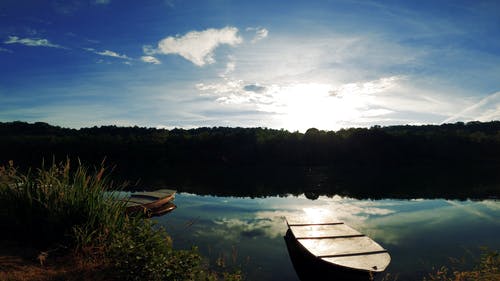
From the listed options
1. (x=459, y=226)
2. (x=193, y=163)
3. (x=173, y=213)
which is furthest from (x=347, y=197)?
(x=193, y=163)

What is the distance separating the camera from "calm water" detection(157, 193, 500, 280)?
977 cm

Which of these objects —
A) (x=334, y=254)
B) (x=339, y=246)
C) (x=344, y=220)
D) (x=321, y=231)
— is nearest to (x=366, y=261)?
(x=334, y=254)

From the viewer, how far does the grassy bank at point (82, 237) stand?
14.2ft

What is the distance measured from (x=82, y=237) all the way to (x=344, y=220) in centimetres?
1314

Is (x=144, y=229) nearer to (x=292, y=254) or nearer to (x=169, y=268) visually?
(x=169, y=268)

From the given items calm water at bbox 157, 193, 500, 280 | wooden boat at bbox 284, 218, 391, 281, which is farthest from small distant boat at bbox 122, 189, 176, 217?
wooden boat at bbox 284, 218, 391, 281

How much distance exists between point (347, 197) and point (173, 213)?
13412 millimetres

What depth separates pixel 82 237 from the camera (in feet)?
16.3

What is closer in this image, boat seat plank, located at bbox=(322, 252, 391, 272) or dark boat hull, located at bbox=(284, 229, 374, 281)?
boat seat plank, located at bbox=(322, 252, 391, 272)

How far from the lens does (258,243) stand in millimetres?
11562

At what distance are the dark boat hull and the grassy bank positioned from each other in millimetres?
3771

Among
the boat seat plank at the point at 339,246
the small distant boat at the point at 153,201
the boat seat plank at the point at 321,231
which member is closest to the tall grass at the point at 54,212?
the boat seat plank at the point at 339,246

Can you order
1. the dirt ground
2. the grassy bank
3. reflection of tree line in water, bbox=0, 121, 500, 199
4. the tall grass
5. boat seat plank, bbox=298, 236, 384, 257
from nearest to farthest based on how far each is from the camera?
1. the dirt ground
2. the grassy bank
3. the tall grass
4. boat seat plank, bbox=298, 236, 384, 257
5. reflection of tree line in water, bbox=0, 121, 500, 199

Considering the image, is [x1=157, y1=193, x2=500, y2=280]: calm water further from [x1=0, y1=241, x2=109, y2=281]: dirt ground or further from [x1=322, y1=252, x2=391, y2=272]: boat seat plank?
[x1=0, y1=241, x2=109, y2=281]: dirt ground
